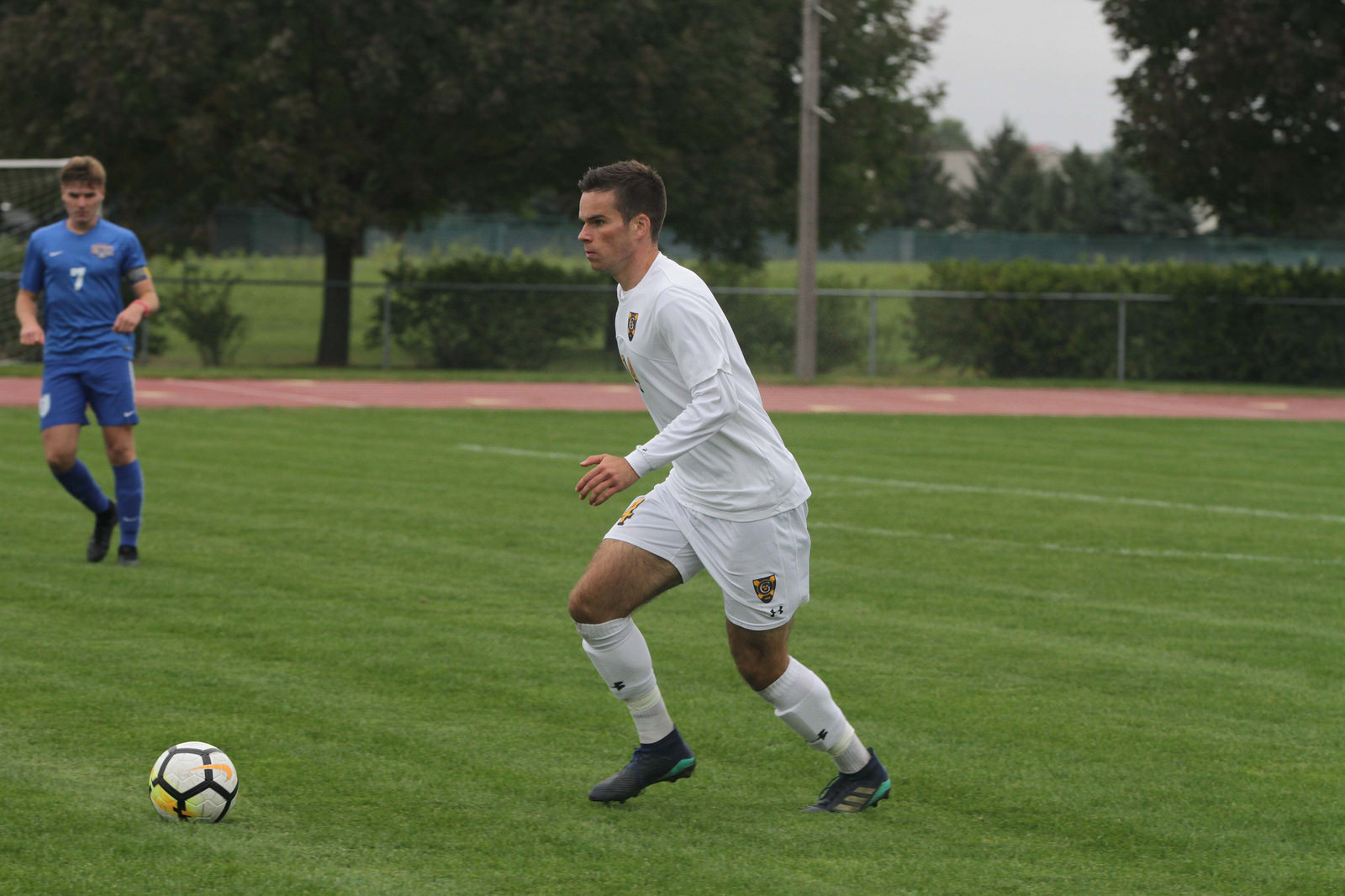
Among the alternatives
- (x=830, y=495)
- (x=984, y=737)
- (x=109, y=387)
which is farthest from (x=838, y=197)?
(x=984, y=737)

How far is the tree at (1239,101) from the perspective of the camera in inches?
1114

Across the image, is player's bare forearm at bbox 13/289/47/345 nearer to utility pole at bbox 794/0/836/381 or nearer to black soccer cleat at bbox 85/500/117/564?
black soccer cleat at bbox 85/500/117/564

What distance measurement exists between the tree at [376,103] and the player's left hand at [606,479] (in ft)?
79.2

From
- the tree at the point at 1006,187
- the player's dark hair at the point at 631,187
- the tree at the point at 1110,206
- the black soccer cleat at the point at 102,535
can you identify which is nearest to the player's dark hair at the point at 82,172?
the black soccer cleat at the point at 102,535

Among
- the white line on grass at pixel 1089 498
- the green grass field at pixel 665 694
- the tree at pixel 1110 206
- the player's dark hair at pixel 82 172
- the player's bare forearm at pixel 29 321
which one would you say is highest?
the tree at pixel 1110 206

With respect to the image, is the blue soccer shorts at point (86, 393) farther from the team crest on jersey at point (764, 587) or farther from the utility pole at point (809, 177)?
the utility pole at point (809, 177)

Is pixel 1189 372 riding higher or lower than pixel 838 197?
lower

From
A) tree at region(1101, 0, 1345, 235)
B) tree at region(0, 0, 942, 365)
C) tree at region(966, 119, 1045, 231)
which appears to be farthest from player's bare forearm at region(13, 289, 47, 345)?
tree at region(966, 119, 1045, 231)

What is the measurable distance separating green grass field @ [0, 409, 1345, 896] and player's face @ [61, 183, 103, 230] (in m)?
2.04

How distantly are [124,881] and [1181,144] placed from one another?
30072mm

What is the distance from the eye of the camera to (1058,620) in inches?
330

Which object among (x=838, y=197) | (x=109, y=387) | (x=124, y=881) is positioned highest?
(x=838, y=197)

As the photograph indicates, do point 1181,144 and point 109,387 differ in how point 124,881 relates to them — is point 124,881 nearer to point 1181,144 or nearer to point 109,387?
point 109,387

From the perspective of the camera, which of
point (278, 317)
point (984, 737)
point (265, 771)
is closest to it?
point (265, 771)
